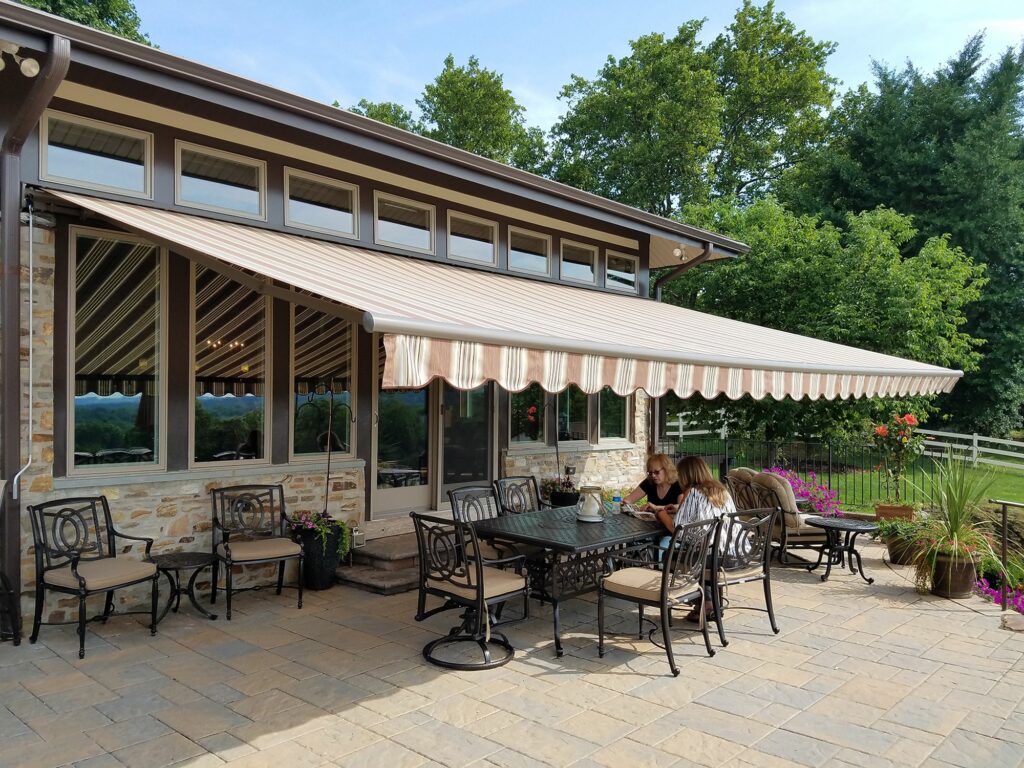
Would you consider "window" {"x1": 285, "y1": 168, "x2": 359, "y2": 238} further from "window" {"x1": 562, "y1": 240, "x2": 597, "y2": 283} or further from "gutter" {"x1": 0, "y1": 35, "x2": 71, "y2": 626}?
"window" {"x1": 562, "y1": 240, "x2": 597, "y2": 283}

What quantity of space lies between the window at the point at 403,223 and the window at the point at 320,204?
37 centimetres

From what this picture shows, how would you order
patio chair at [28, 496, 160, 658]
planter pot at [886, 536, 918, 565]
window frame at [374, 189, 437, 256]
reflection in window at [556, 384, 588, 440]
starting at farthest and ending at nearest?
Answer: reflection in window at [556, 384, 588, 440] → window frame at [374, 189, 437, 256] → planter pot at [886, 536, 918, 565] → patio chair at [28, 496, 160, 658]

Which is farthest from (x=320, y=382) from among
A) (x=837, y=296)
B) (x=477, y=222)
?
(x=837, y=296)

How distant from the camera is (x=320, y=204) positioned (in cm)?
846

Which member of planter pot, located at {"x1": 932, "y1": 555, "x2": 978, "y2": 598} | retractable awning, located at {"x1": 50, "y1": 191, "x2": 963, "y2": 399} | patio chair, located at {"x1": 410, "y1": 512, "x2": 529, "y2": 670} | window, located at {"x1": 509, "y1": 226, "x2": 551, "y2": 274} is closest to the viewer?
retractable awning, located at {"x1": 50, "y1": 191, "x2": 963, "y2": 399}

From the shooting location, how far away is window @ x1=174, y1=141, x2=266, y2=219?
7309mm

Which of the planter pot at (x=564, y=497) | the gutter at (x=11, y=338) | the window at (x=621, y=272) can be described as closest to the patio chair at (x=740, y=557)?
the planter pot at (x=564, y=497)

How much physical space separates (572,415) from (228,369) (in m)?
6.20

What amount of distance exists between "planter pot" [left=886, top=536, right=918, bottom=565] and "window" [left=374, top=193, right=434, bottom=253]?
7271 mm

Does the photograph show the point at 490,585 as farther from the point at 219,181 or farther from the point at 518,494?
the point at 219,181

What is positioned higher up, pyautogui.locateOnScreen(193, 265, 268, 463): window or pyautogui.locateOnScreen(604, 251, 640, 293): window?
pyautogui.locateOnScreen(604, 251, 640, 293): window

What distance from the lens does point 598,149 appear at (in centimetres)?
2936

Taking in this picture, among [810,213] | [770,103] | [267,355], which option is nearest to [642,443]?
[267,355]

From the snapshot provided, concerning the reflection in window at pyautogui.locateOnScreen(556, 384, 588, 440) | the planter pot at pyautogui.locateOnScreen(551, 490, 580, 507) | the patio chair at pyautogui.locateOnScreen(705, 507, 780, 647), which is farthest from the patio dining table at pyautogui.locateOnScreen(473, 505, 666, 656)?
the reflection in window at pyautogui.locateOnScreen(556, 384, 588, 440)
